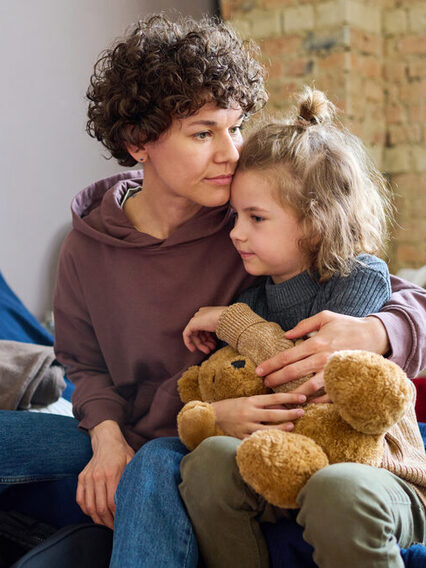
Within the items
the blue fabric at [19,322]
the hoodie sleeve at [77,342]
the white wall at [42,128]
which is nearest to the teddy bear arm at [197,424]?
the hoodie sleeve at [77,342]

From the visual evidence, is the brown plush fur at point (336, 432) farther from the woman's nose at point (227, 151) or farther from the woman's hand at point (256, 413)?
the woman's nose at point (227, 151)

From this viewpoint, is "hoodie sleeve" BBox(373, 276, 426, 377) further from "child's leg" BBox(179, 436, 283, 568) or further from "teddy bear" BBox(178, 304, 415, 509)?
"child's leg" BBox(179, 436, 283, 568)

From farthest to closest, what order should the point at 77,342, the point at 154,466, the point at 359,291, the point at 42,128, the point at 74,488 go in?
the point at 42,128 → the point at 77,342 → the point at 74,488 → the point at 359,291 → the point at 154,466

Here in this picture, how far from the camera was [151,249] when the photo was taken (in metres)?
1.46

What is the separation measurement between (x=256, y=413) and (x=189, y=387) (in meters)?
0.22

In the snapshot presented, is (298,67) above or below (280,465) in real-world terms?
above

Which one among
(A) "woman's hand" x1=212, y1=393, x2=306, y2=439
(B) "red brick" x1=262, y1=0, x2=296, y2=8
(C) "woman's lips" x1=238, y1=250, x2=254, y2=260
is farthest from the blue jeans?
(B) "red brick" x1=262, y1=0, x2=296, y2=8

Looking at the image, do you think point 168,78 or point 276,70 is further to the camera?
point 276,70

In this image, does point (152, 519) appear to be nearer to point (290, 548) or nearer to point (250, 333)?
point (290, 548)

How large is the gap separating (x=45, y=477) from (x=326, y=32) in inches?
85.8

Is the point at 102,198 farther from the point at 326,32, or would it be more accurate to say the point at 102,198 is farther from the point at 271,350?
the point at 326,32

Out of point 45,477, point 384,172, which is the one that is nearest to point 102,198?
point 45,477

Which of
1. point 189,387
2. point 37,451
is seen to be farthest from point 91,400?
point 189,387

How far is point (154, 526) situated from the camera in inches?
41.0
